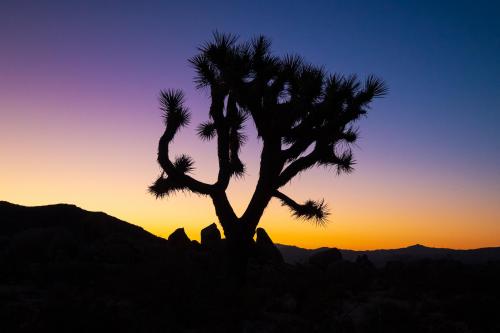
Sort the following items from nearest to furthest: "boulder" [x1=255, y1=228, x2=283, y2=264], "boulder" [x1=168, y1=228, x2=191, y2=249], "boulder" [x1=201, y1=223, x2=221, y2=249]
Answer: "boulder" [x1=255, y1=228, x2=283, y2=264] < "boulder" [x1=201, y1=223, x2=221, y2=249] < "boulder" [x1=168, y1=228, x2=191, y2=249]

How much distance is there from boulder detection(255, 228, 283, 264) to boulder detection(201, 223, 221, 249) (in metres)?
1.97

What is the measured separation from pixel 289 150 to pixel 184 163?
11.4 feet

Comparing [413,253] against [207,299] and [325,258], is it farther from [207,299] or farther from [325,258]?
[207,299]

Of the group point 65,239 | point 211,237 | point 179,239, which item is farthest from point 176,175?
point 179,239

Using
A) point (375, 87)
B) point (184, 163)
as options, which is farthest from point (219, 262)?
point (375, 87)

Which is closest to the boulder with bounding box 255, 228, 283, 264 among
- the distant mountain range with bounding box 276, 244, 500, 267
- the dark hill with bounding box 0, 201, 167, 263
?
the dark hill with bounding box 0, 201, 167, 263

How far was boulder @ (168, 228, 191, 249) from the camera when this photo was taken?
20.8 m

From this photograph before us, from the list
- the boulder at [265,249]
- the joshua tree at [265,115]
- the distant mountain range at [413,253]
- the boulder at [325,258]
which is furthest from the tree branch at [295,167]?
the distant mountain range at [413,253]

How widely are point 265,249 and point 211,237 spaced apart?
2.85 metres

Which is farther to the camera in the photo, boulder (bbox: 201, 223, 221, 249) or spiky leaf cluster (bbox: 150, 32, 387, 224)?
boulder (bbox: 201, 223, 221, 249)

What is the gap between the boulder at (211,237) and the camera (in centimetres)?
2023

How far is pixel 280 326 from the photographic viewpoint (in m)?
6.53

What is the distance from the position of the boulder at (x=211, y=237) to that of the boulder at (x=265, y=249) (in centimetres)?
197

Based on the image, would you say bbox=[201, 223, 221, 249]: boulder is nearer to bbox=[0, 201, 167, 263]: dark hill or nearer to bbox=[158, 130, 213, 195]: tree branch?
bbox=[0, 201, 167, 263]: dark hill
